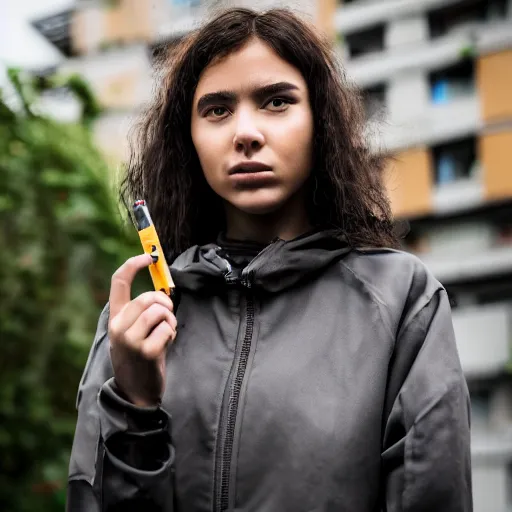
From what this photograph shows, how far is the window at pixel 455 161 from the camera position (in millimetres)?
14188

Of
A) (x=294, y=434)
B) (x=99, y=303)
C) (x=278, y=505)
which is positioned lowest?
(x=278, y=505)

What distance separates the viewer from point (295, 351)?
1.45 m

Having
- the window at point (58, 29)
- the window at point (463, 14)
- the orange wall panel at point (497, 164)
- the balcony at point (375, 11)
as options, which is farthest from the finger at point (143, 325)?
the window at point (58, 29)

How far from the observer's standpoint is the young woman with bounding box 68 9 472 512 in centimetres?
136

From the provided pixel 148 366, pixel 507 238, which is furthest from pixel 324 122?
pixel 507 238

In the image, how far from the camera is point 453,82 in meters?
14.4

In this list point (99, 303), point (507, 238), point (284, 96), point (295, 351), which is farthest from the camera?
point (507, 238)

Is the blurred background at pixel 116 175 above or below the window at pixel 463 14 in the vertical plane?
below

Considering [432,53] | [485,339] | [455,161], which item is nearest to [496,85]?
[432,53]

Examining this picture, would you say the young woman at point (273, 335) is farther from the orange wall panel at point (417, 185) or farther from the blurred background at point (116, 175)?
the orange wall panel at point (417, 185)

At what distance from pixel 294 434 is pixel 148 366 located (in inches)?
9.9

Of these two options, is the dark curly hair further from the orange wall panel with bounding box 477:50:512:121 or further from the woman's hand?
the orange wall panel with bounding box 477:50:512:121

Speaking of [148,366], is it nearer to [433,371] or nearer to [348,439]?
[348,439]

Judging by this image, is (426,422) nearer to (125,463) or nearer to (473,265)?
(125,463)
